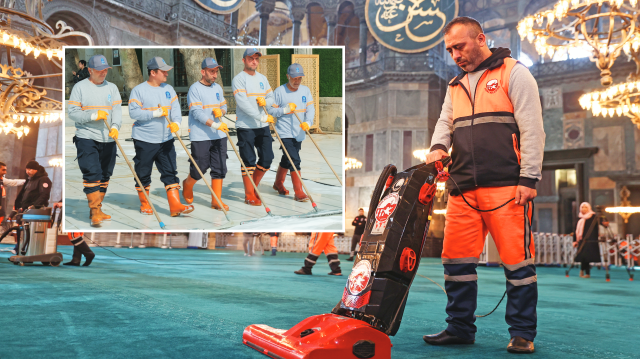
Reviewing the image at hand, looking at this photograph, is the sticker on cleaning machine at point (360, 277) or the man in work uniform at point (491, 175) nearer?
A: the sticker on cleaning machine at point (360, 277)

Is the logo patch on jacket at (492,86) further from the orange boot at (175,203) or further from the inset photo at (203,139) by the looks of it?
the orange boot at (175,203)

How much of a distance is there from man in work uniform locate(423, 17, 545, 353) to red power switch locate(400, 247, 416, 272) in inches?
20.0

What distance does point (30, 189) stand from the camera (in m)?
7.40

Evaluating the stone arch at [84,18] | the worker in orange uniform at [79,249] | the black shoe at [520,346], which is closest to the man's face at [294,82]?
the black shoe at [520,346]

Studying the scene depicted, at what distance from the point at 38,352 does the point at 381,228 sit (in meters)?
1.48

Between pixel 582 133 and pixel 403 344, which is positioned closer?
pixel 403 344

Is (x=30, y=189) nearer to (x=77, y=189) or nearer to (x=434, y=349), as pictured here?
(x=77, y=189)

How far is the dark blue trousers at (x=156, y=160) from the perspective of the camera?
4.49m

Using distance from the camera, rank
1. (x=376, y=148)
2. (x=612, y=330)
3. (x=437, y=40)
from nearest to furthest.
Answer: (x=612, y=330) → (x=437, y=40) → (x=376, y=148)

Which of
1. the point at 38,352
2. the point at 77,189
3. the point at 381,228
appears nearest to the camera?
the point at 38,352

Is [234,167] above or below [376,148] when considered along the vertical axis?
below

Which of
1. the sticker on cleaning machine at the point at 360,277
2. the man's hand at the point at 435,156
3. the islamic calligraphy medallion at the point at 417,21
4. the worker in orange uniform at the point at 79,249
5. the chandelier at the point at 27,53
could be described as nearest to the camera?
the sticker on cleaning machine at the point at 360,277

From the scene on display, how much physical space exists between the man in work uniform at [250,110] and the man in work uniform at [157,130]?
1.81 ft

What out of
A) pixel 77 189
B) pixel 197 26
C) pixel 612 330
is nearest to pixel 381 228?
pixel 612 330
